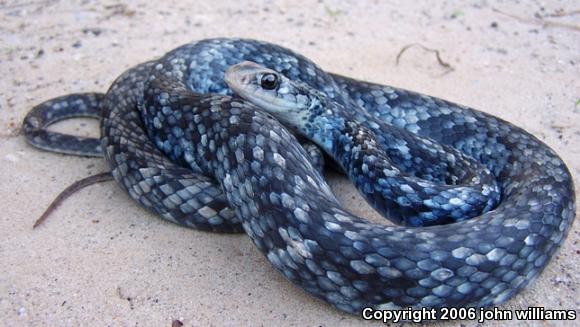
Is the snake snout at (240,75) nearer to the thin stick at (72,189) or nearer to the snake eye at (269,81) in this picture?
the snake eye at (269,81)

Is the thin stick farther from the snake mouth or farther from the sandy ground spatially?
the snake mouth

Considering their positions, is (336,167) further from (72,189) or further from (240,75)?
(72,189)

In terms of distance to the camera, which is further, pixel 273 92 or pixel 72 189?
pixel 72 189

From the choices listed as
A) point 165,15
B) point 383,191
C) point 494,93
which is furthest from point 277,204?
point 165,15

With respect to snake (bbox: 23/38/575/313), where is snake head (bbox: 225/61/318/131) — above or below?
above

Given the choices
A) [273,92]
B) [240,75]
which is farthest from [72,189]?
[273,92]

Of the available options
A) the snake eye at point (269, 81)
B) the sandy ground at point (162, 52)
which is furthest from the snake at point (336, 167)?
the sandy ground at point (162, 52)

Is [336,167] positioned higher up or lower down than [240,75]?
lower down

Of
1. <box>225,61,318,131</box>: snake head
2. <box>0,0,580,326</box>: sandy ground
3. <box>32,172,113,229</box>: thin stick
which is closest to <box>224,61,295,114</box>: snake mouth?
<box>225,61,318,131</box>: snake head
